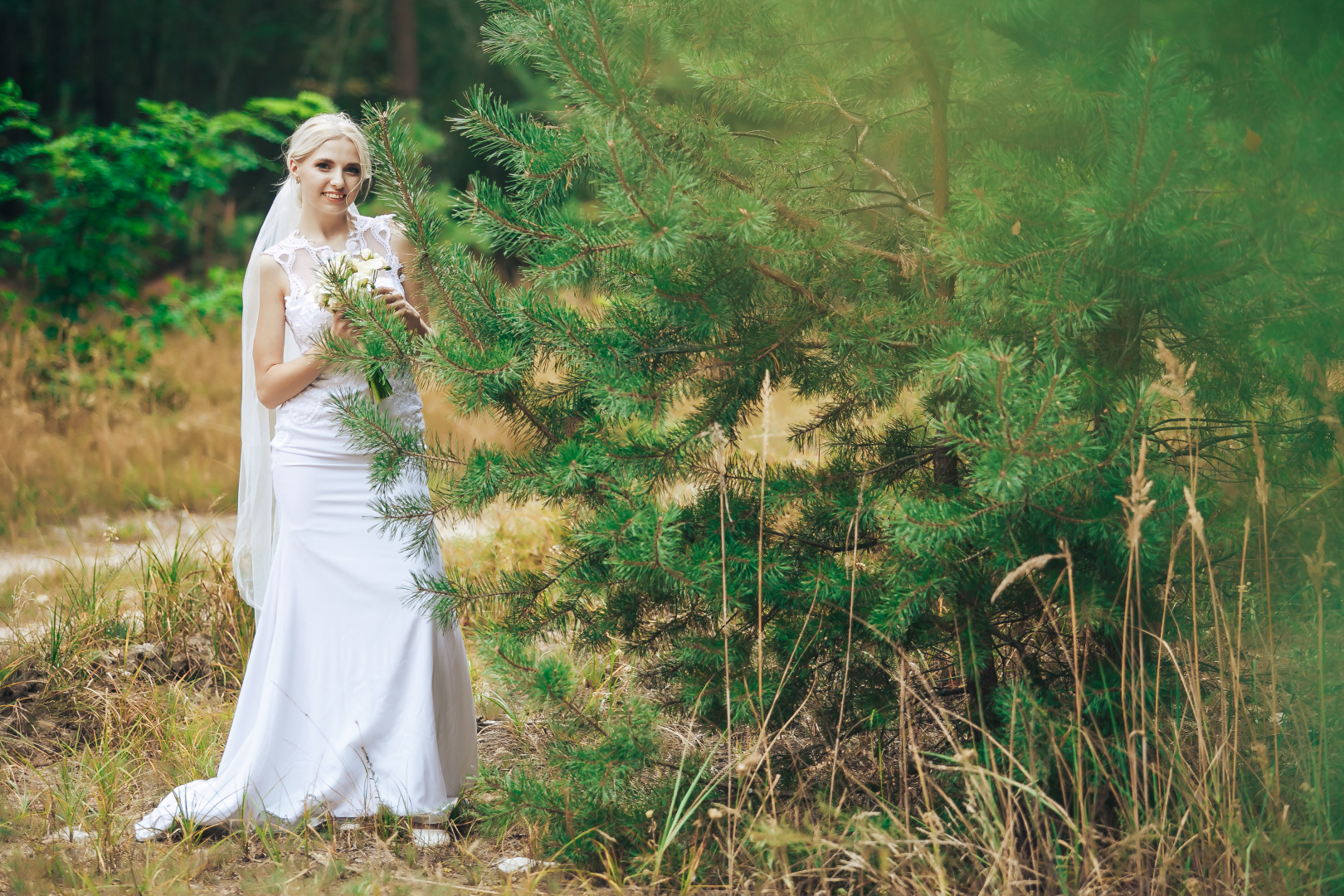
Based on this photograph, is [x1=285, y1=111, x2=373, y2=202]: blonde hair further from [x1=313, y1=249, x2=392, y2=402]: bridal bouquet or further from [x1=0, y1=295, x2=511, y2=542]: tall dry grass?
[x1=0, y1=295, x2=511, y2=542]: tall dry grass

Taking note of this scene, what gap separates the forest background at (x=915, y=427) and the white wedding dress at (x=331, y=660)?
0.93 feet

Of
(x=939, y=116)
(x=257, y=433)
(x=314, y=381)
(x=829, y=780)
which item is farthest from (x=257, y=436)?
(x=939, y=116)

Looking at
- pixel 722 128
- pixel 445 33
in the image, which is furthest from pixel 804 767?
pixel 445 33

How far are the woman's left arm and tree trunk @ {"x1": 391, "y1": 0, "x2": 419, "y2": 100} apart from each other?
Answer: 12.3 meters

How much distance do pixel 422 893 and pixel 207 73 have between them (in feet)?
67.1

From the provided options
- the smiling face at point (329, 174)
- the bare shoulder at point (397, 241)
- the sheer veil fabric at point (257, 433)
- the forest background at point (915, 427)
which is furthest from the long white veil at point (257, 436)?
the forest background at point (915, 427)

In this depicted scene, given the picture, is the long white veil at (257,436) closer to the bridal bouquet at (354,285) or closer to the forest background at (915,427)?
the bridal bouquet at (354,285)

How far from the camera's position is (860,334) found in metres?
2.23

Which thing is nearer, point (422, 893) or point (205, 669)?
point (422, 893)

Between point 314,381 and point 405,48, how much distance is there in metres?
13.1

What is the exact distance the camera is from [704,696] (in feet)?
8.14

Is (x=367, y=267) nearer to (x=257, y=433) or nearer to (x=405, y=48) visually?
(x=257, y=433)

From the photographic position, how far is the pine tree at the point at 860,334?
6.38 ft

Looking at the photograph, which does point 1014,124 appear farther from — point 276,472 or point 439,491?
point 276,472
